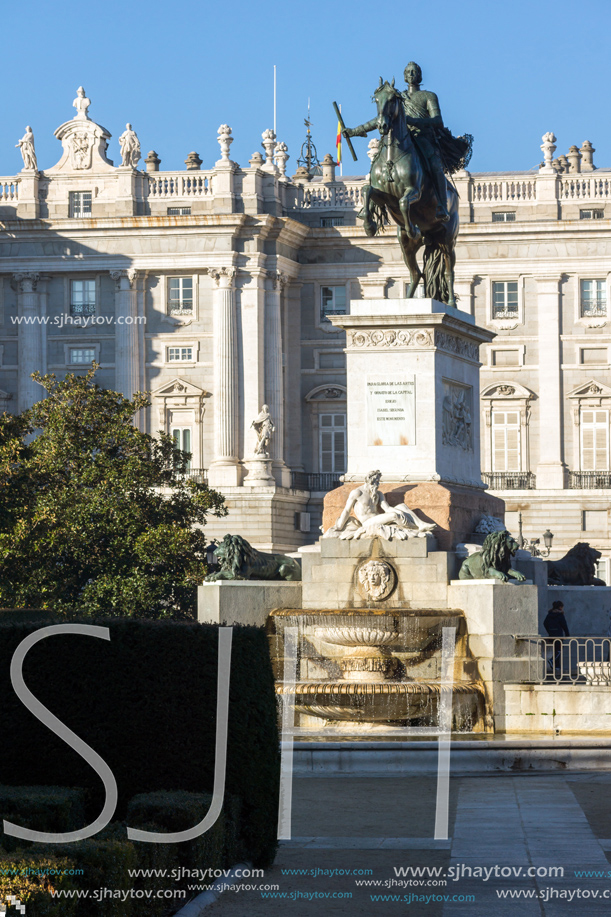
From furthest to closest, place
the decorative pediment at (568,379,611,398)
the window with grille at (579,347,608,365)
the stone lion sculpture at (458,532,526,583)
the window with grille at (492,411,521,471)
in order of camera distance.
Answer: the window with grille at (579,347,608,365) → the decorative pediment at (568,379,611,398) → the window with grille at (492,411,521,471) → the stone lion sculpture at (458,532,526,583)

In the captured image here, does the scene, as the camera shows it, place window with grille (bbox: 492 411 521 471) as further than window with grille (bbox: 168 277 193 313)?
No

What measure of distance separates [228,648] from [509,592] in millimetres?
9097

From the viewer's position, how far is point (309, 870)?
39.3 feet

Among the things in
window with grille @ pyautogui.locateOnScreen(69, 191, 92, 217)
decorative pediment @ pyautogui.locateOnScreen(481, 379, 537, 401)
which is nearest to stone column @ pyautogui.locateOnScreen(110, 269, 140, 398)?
window with grille @ pyautogui.locateOnScreen(69, 191, 92, 217)

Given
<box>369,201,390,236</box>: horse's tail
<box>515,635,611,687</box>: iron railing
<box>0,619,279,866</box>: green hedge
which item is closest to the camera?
<box>0,619,279,866</box>: green hedge

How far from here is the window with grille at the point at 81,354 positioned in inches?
3295

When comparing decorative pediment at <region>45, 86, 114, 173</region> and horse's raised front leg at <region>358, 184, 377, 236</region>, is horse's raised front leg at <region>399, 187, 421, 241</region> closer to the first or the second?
horse's raised front leg at <region>358, 184, 377, 236</region>

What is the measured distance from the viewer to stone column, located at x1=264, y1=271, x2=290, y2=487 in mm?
82500

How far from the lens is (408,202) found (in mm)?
23562

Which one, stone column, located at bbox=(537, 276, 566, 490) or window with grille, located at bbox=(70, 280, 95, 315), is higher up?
window with grille, located at bbox=(70, 280, 95, 315)

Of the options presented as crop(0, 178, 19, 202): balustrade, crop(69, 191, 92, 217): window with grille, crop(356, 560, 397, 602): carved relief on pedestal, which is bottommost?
crop(356, 560, 397, 602): carved relief on pedestal

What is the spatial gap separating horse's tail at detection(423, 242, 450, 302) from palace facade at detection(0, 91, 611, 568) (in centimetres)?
5665

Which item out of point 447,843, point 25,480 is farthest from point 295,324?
point 447,843

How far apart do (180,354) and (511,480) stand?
52.7ft
